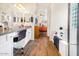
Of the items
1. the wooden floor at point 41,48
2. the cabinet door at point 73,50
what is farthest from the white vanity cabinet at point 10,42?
the cabinet door at point 73,50

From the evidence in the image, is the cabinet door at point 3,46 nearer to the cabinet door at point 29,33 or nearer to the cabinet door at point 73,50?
the cabinet door at point 29,33

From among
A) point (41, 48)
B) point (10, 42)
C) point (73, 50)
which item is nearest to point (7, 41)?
point (10, 42)

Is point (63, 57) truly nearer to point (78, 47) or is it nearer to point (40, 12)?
point (78, 47)

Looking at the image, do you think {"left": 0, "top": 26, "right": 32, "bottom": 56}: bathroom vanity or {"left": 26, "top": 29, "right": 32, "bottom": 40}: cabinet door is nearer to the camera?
{"left": 0, "top": 26, "right": 32, "bottom": 56}: bathroom vanity

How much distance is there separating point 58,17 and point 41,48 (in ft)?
1.66

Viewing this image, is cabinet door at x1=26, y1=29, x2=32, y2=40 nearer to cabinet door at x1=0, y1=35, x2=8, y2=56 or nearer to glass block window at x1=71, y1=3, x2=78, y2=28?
cabinet door at x1=0, y1=35, x2=8, y2=56

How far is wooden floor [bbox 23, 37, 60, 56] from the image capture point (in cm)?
174

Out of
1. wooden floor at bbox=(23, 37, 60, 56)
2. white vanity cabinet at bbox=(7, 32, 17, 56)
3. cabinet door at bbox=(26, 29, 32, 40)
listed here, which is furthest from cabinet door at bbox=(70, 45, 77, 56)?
white vanity cabinet at bbox=(7, 32, 17, 56)

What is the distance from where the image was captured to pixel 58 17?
177 cm

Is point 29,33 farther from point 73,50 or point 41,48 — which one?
point 73,50

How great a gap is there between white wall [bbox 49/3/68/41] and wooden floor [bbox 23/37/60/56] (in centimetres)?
16

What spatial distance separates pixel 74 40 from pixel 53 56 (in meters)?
0.39

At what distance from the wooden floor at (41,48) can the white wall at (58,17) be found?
157 mm

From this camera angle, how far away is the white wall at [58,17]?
174cm
